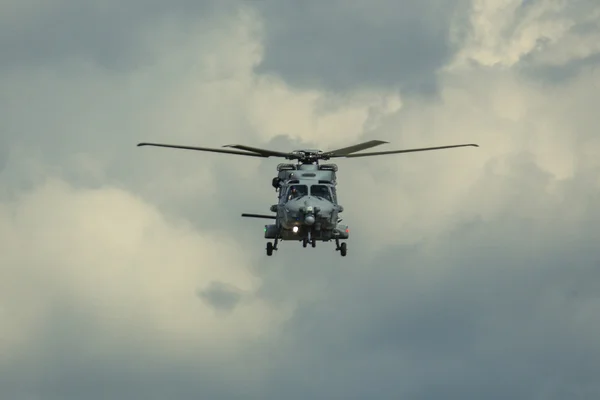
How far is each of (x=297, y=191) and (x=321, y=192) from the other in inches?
64.4

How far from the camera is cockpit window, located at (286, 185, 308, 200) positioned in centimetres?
7656

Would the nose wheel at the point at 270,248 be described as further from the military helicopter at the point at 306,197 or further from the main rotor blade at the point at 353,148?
the main rotor blade at the point at 353,148

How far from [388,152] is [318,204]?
7.66 m

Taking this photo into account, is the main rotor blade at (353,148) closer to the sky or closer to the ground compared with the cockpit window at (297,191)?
closer to the sky

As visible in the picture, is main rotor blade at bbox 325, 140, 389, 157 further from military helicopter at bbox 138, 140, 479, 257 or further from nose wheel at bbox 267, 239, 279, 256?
nose wheel at bbox 267, 239, 279, 256

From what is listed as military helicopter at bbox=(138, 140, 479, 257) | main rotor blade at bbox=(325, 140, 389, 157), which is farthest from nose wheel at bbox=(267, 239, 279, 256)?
main rotor blade at bbox=(325, 140, 389, 157)

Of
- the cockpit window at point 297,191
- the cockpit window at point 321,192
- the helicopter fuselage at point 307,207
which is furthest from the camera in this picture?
the cockpit window at point 321,192

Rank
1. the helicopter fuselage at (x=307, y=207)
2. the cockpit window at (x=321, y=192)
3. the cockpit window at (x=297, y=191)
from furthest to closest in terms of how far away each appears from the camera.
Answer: the cockpit window at (x=321, y=192) → the cockpit window at (x=297, y=191) → the helicopter fuselage at (x=307, y=207)

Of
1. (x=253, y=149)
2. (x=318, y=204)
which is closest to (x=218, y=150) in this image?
(x=253, y=149)

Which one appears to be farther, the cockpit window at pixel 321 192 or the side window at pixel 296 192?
the cockpit window at pixel 321 192

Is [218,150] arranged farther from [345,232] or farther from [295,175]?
[345,232]

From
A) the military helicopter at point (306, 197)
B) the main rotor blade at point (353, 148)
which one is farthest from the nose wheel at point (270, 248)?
the main rotor blade at point (353, 148)

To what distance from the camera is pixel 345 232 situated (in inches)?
3118

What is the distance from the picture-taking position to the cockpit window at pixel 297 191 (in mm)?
76562
